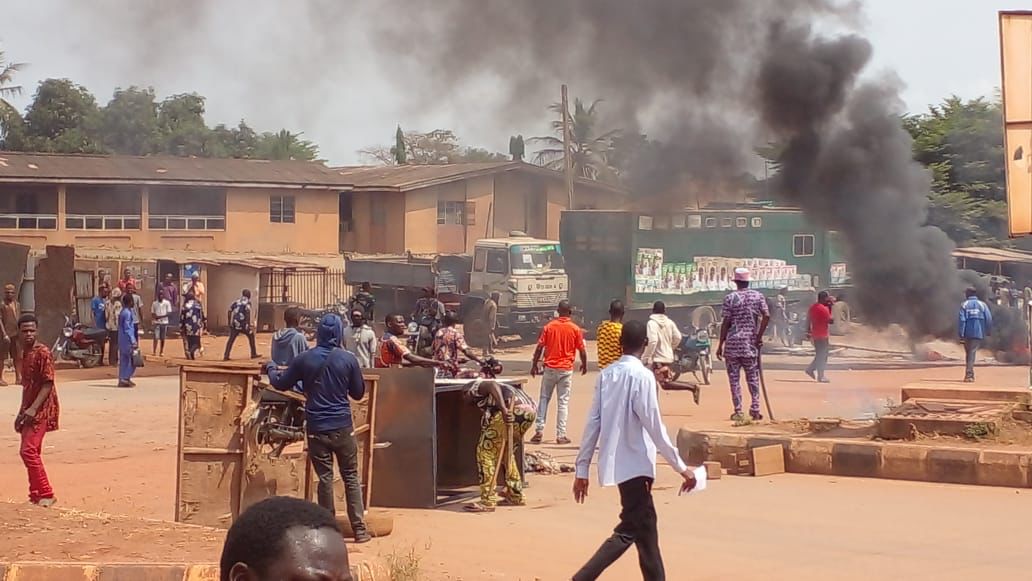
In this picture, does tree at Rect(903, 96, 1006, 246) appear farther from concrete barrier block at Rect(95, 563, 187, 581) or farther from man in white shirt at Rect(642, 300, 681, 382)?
concrete barrier block at Rect(95, 563, 187, 581)

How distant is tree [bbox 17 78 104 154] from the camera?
49.3 metres

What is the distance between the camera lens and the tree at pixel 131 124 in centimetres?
5212

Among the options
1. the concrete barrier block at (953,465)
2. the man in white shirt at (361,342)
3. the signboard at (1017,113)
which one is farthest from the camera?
the man in white shirt at (361,342)

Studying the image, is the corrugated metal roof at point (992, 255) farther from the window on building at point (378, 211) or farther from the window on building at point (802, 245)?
the window on building at point (378, 211)

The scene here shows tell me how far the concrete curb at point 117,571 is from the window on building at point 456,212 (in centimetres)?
3714

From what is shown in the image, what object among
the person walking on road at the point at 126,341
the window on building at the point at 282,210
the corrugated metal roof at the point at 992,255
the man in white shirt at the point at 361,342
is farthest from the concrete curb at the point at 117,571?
the window on building at the point at 282,210

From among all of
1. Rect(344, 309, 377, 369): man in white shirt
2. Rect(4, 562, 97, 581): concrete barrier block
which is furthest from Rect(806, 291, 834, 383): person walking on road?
Rect(4, 562, 97, 581): concrete barrier block

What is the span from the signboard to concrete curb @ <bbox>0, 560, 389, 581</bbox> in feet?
27.6

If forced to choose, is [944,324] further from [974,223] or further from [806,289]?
[974,223]

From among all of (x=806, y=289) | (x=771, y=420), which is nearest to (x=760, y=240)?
(x=806, y=289)

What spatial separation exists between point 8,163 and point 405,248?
12404 millimetres

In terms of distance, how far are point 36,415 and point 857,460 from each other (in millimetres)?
6760

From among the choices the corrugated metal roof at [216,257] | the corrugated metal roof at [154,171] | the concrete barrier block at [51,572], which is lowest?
the concrete barrier block at [51,572]

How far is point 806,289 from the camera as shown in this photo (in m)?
33.4
